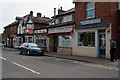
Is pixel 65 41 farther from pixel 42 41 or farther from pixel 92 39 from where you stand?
pixel 42 41

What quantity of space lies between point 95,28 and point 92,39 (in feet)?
4.35

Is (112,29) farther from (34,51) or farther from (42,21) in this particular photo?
(42,21)

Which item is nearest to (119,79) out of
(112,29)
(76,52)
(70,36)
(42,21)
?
(112,29)

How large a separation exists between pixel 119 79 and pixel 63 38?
1568 centimetres

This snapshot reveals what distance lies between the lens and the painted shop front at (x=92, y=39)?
1631cm

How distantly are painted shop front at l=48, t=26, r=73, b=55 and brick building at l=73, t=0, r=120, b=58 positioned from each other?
1342 millimetres

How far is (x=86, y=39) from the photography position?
18938 mm

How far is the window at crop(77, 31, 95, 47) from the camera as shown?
18.0 meters

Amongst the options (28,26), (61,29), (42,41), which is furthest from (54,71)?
(28,26)

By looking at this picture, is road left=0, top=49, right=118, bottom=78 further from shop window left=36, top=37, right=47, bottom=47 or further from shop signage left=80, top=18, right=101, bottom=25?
shop window left=36, top=37, right=47, bottom=47

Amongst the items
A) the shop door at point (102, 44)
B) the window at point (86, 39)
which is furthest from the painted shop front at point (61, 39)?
the shop door at point (102, 44)

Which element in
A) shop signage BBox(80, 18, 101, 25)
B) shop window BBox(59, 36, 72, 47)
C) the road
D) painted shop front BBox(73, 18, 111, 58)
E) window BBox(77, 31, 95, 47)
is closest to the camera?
the road

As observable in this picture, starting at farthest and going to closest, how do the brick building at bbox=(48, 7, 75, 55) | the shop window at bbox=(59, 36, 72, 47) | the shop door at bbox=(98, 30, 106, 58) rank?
1. the shop window at bbox=(59, 36, 72, 47)
2. the brick building at bbox=(48, 7, 75, 55)
3. the shop door at bbox=(98, 30, 106, 58)

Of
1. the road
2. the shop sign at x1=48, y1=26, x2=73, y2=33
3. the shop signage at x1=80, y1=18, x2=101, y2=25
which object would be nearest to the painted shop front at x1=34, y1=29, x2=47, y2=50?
the shop sign at x1=48, y1=26, x2=73, y2=33
